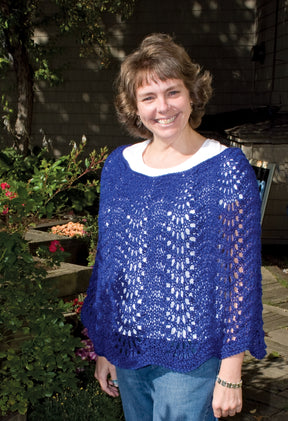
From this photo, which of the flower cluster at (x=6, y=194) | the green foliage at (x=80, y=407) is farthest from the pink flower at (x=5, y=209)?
the green foliage at (x=80, y=407)

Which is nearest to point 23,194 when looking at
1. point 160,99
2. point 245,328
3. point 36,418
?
point 160,99

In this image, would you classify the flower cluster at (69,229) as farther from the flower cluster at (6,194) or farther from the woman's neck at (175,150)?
the woman's neck at (175,150)

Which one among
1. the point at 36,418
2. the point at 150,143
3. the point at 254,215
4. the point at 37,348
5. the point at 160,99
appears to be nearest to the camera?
the point at 254,215

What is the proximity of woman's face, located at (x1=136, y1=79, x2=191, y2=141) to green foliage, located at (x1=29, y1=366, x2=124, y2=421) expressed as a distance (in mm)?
1870

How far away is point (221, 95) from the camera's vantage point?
11.4 m

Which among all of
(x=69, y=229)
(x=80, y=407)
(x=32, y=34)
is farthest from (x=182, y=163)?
(x=32, y=34)

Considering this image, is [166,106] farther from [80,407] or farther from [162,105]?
[80,407]

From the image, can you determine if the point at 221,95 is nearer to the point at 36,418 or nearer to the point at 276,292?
the point at 276,292

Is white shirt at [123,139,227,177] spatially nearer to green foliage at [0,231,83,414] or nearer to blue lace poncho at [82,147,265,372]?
blue lace poncho at [82,147,265,372]

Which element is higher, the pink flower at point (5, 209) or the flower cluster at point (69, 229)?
the pink flower at point (5, 209)

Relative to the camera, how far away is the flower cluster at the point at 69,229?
6.55m

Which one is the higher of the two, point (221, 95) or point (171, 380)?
point (221, 95)

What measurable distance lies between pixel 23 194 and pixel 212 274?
1.03 m

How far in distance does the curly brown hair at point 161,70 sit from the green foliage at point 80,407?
74.5 inches
